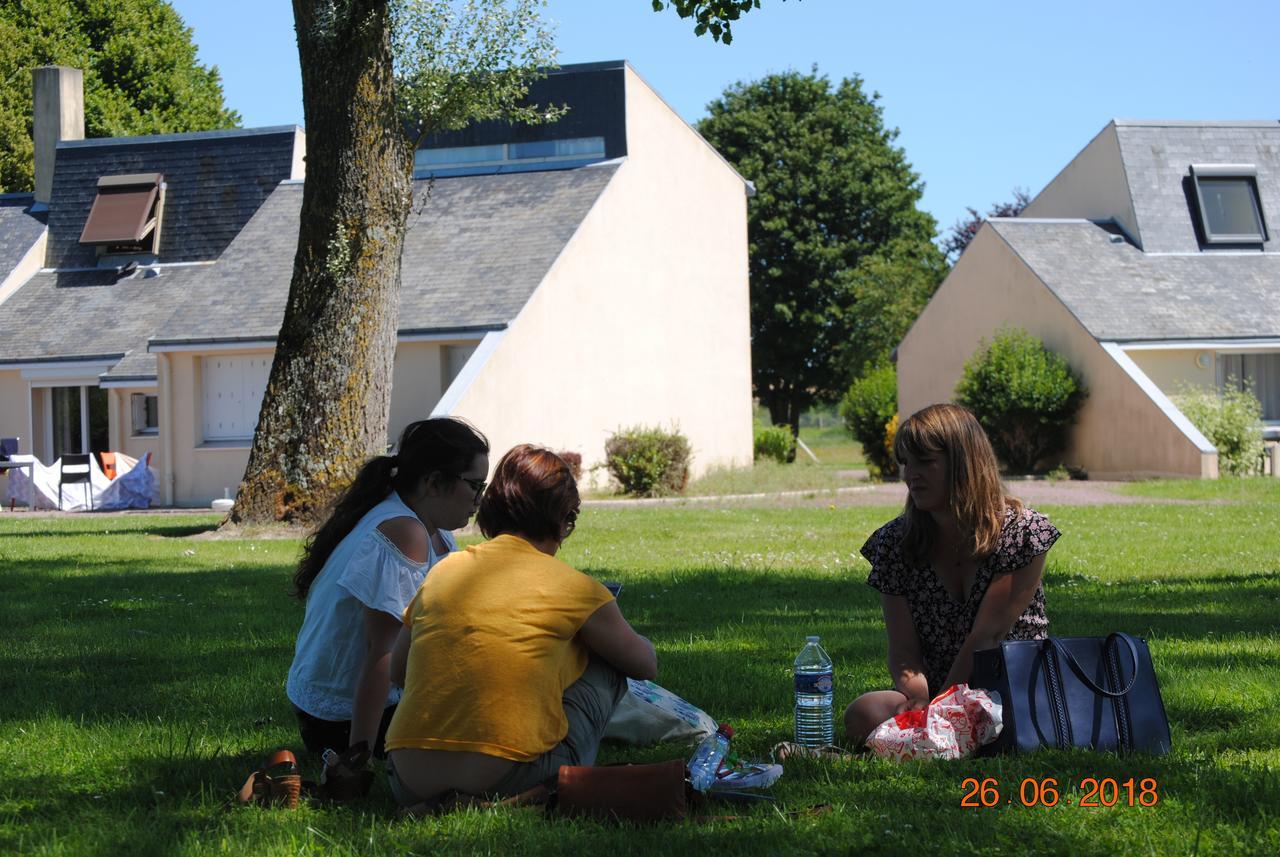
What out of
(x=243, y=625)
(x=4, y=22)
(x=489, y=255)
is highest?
(x=4, y=22)

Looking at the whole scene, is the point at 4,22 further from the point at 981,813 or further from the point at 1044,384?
the point at 981,813

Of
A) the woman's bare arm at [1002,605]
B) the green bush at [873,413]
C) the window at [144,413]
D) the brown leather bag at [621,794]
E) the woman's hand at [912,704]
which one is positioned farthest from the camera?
the green bush at [873,413]

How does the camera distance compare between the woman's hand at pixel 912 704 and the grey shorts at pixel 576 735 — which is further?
the woman's hand at pixel 912 704

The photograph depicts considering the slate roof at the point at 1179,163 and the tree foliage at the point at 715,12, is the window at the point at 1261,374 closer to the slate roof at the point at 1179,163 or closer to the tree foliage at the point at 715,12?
the slate roof at the point at 1179,163

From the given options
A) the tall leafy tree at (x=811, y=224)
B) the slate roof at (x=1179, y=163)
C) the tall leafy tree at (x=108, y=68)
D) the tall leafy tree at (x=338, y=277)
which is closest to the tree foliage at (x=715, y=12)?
the tall leafy tree at (x=338, y=277)

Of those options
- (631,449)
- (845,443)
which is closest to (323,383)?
(631,449)

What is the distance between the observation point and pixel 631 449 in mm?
24781

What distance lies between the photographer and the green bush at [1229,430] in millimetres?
27734

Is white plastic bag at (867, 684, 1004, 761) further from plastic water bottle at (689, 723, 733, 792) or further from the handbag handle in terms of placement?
plastic water bottle at (689, 723, 733, 792)

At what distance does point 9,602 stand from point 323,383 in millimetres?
5764

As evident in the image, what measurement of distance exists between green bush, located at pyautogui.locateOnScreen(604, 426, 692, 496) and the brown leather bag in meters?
20.4

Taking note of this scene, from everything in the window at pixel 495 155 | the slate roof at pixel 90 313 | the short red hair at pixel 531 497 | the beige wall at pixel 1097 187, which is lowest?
the short red hair at pixel 531 497

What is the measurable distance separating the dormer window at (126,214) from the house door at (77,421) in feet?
12.3
